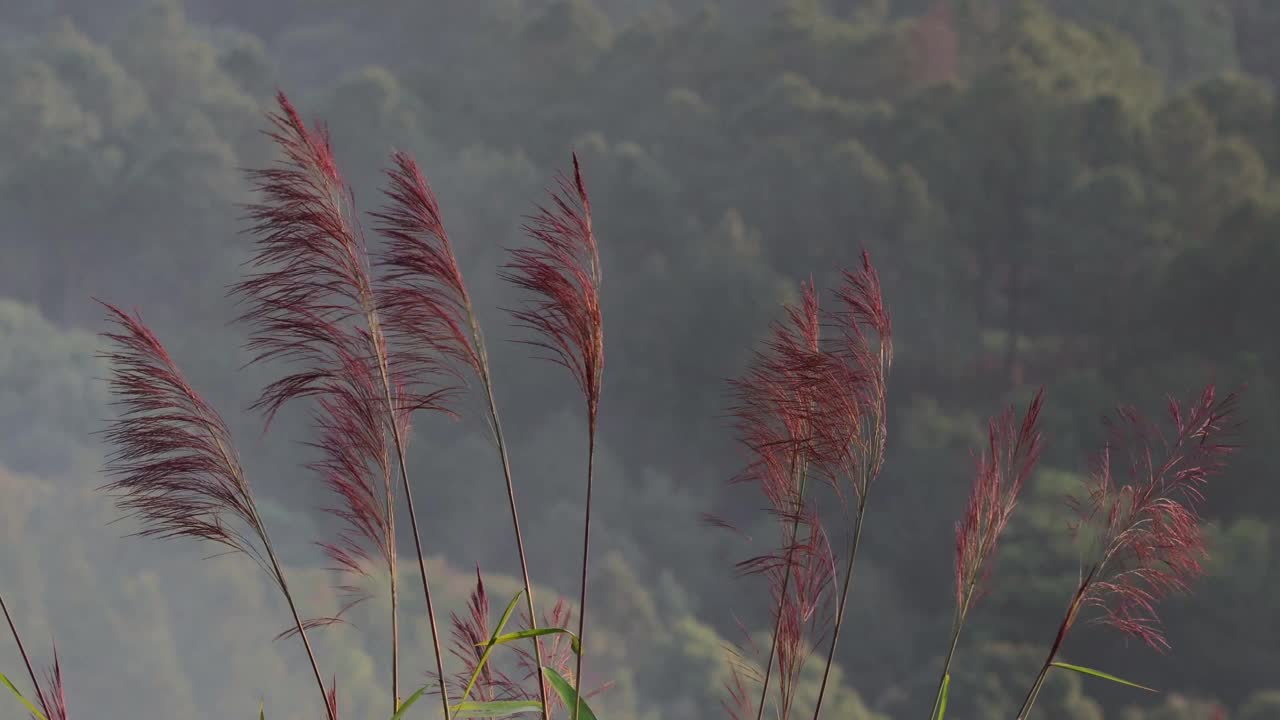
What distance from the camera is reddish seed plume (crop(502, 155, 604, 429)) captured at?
811mm

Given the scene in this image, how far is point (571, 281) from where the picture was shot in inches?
33.1

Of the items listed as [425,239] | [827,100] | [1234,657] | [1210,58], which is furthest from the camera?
[827,100]

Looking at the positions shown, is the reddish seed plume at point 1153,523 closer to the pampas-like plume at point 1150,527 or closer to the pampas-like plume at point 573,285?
the pampas-like plume at point 1150,527

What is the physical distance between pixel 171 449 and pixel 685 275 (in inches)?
206

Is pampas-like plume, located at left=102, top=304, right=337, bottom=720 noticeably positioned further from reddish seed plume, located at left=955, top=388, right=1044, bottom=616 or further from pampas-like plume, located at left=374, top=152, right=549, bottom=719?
reddish seed plume, located at left=955, top=388, right=1044, bottom=616

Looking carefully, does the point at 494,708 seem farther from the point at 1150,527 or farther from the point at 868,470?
the point at 1150,527

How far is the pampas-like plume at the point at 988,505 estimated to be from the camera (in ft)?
3.01

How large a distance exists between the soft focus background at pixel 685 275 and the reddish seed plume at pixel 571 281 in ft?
15.7

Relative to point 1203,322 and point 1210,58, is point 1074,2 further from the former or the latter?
point 1203,322

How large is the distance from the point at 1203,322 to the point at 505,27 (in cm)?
352

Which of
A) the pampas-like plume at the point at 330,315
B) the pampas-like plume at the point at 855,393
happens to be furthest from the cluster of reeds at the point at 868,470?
the pampas-like plume at the point at 330,315

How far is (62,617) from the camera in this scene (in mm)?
5773

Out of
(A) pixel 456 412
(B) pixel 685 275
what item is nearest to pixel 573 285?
(A) pixel 456 412

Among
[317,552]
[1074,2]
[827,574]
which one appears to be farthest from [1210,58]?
[827,574]
